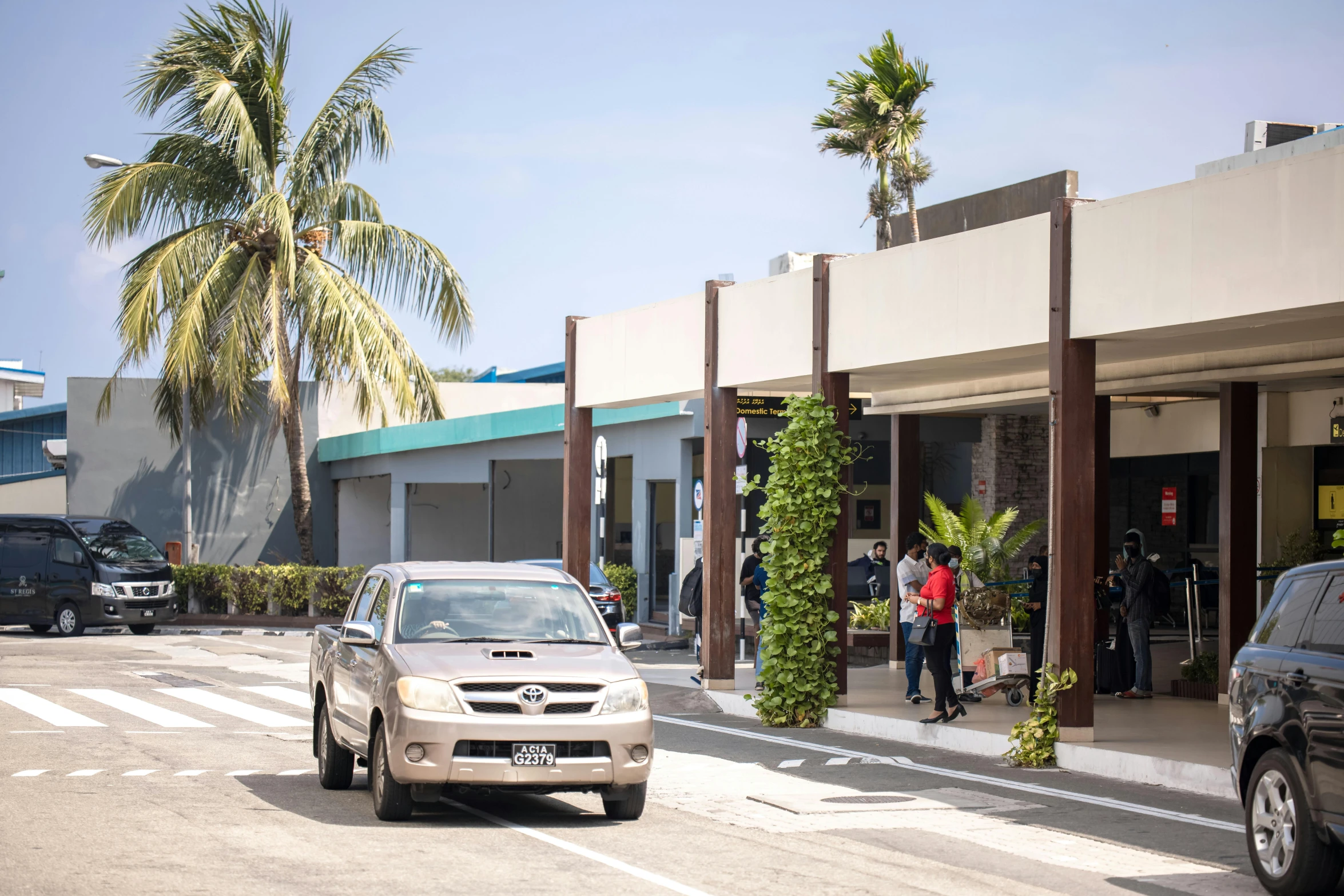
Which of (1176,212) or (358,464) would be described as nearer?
(1176,212)

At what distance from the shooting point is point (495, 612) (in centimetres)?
1035

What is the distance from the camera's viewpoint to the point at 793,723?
624 inches

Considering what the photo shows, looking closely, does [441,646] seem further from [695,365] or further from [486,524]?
[486,524]

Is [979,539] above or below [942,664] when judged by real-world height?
above

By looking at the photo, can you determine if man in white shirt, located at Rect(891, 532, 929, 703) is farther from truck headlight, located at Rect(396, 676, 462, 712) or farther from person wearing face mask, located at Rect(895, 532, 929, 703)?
truck headlight, located at Rect(396, 676, 462, 712)

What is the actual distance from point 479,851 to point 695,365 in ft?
35.2

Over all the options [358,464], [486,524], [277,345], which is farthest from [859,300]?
[486,524]

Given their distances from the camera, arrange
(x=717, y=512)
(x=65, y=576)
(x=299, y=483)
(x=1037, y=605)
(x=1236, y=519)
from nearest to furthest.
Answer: (x=1037, y=605) → (x=1236, y=519) → (x=717, y=512) → (x=65, y=576) → (x=299, y=483)

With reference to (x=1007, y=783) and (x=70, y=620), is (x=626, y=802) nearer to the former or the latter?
(x=1007, y=783)

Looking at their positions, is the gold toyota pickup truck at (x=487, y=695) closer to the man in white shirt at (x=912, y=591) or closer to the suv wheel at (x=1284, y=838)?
the suv wheel at (x=1284, y=838)

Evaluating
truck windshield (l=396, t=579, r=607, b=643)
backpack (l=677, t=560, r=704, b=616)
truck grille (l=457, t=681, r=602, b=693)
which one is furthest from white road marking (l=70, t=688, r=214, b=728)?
truck grille (l=457, t=681, r=602, b=693)

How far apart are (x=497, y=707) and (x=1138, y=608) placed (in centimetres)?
954

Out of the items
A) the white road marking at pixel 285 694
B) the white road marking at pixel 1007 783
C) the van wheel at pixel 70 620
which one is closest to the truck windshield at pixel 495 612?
the white road marking at pixel 1007 783

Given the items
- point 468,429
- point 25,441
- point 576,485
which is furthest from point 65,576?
point 25,441
